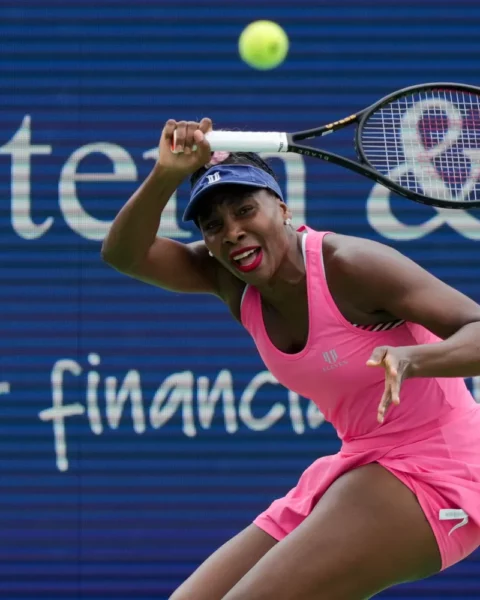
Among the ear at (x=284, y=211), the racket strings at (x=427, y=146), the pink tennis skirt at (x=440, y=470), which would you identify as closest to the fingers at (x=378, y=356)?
the pink tennis skirt at (x=440, y=470)

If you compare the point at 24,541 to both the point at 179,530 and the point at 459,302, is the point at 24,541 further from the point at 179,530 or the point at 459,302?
the point at 459,302

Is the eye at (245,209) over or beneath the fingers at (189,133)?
beneath

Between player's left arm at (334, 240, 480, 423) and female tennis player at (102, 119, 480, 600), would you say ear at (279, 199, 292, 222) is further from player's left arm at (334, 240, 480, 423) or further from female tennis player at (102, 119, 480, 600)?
player's left arm at (334, 240, 480, 423)

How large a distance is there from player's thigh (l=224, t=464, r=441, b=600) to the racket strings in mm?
1140

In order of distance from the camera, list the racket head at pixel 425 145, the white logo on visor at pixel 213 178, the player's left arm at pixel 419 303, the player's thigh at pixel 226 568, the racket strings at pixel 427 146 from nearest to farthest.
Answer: the player's left arm at pixel 419 303
the white logo on visor at pixel 213 178
the player's thigh at pixel 226 568
the racket head at pixel 425 145
the racket strings at pixel 427 146

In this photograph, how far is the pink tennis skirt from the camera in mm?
3238

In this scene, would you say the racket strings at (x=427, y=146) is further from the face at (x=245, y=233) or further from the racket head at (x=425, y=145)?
the face at (x=245, y=233)

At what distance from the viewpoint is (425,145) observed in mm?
→ 4855

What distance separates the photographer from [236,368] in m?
5.77

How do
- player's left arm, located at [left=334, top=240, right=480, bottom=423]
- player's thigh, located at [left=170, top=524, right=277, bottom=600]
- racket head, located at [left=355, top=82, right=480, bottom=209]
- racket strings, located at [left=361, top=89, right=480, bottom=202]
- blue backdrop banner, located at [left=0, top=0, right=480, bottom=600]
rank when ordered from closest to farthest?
player's left arm, located at [left=334, top=240, right=480, bottom=423], player's thigh, located at [left=170, top=524, right=277, bottom=600], racket head, located at [left=355, top=82, right=480, bottom=209], racket strings, located at [left=361, top=89, right=480, bottom=202], blue backdrop banner, located at [left=0, top=0, right=480, bottom=600]

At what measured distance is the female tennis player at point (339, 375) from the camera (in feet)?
10.2

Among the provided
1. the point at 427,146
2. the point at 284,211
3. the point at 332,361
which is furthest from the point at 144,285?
the point at 332,361

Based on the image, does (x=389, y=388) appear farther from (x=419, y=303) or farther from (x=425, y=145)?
(x=425, y=145)

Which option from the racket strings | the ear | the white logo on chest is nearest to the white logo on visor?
the ear
